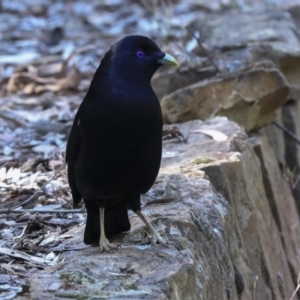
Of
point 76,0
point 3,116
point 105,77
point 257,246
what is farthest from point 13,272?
point 76,0

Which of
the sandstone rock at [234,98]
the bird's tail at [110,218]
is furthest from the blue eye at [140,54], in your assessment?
the sandstone rock at [234,98]

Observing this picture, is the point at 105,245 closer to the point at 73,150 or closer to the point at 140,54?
the point at 73,150

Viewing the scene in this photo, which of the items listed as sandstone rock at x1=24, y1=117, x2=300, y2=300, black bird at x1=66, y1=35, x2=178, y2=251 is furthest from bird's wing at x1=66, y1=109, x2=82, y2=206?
sandstone rock at x1=24, y1=117, x2=300, y2=300

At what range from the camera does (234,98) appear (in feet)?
19.5

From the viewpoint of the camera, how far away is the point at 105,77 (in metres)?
3.39

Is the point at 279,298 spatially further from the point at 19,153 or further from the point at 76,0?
the point at 76,0

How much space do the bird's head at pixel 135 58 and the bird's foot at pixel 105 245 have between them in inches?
28.4

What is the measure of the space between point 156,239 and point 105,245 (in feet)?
0.72

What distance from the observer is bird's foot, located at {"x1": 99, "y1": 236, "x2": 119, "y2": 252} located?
3213mm

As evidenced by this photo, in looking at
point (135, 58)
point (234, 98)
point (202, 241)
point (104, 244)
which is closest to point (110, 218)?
point (104, 244)

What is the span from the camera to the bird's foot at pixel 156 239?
10.6ft

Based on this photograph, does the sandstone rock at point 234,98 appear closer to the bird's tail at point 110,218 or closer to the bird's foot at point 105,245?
the bird's tail at point 110,218

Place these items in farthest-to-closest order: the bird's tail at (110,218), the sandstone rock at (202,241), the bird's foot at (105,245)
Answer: the bird's tail at (110,218) < the bird's foot at (105,245) < the sandstone rock at (202,241)

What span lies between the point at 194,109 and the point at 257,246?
1687 mm
